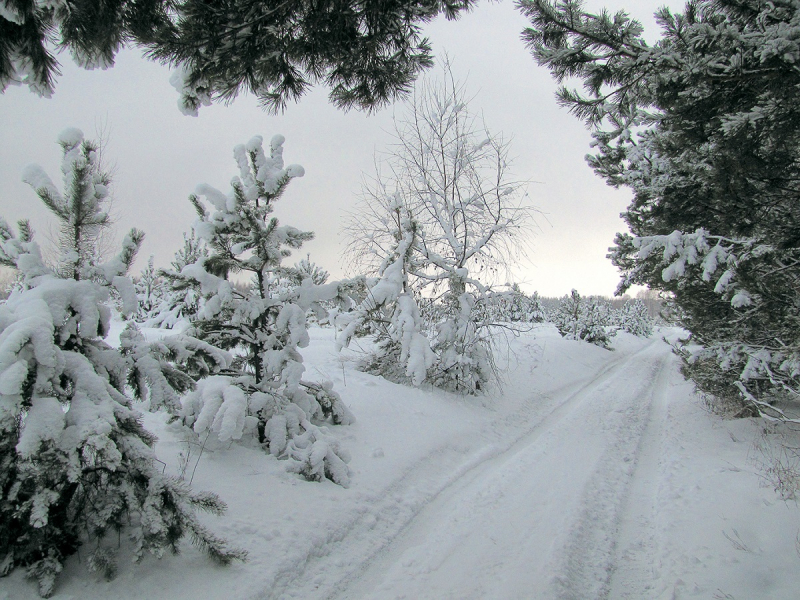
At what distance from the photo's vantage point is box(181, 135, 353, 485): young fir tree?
4.84 metres

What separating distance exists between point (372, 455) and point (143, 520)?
3438mm

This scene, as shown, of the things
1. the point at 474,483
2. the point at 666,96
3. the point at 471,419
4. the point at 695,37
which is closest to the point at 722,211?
the point at 666,96

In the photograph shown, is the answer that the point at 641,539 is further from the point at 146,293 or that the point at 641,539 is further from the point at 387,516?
the point at 146,293

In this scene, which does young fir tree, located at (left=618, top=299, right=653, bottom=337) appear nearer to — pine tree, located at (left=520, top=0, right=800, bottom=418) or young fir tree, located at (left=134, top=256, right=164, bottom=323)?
young fir tree, located at (left=134, top=256, right=164, bottom=323)

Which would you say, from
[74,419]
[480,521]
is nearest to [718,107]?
[480,521]

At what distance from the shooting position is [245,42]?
269cm

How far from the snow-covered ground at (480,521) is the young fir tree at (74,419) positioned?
1.01ft

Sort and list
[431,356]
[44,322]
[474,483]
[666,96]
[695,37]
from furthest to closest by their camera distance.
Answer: [431,356] < [474,483] < [666,96] < [695,37] < [44,322]

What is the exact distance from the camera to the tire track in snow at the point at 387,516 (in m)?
3.46

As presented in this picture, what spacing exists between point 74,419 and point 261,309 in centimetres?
240

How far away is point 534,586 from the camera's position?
345 cm

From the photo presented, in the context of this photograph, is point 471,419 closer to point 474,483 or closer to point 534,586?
point 474,483

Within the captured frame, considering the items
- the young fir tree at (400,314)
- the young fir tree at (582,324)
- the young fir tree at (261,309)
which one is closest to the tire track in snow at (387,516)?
the young fir tree at (261,309)

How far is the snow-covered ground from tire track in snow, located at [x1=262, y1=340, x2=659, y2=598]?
0.05 feet
